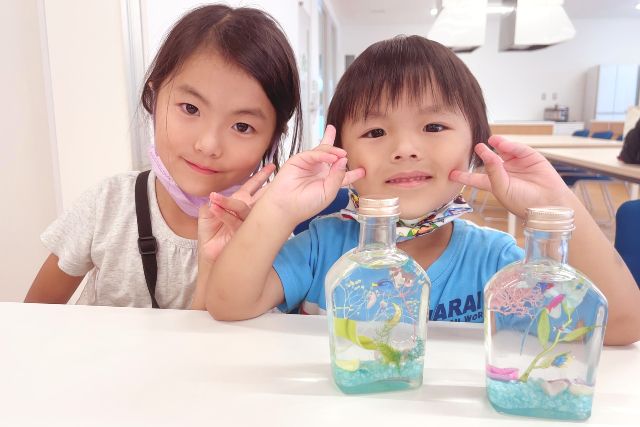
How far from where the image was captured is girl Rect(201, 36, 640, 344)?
2.15 feet

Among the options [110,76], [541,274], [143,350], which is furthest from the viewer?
[110,76]

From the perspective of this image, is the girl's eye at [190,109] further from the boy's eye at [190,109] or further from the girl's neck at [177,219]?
the girl's neck at [177,219]

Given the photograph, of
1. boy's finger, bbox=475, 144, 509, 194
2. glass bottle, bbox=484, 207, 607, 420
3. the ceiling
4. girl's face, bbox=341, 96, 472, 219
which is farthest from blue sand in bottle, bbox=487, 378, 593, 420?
the ceiling

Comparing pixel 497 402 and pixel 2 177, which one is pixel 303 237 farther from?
pixel 2 177

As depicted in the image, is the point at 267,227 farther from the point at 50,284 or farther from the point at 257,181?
the point at 50,284

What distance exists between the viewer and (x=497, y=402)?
0.48 metres

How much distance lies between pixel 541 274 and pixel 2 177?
1703 millimetres

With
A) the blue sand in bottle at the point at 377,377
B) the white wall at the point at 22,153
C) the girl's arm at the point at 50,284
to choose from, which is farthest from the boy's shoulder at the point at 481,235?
the white wall at the point at 22,153

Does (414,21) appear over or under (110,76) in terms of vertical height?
over

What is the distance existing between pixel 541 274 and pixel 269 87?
2.21ft

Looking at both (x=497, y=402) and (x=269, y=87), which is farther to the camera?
(x=269, y=87)

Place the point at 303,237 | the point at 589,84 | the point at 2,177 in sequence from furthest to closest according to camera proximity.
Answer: the point at 589,84, the point at 2,177, the point at 303,237

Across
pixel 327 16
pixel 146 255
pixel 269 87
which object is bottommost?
pixel 146 255

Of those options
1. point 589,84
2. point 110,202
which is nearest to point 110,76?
point 110,202
